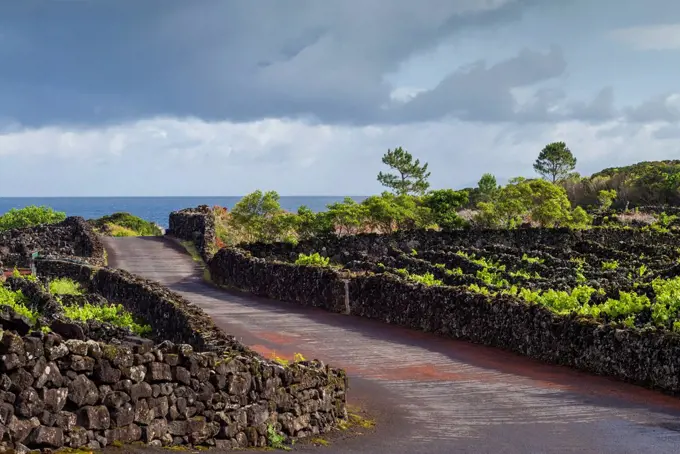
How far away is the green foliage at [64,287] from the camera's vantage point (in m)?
31.0

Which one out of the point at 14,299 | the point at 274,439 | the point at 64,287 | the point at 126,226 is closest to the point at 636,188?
the point at 126,226

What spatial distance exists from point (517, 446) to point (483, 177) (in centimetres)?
7203

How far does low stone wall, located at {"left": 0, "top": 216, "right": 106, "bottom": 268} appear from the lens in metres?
45.0

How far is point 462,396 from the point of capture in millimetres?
17219

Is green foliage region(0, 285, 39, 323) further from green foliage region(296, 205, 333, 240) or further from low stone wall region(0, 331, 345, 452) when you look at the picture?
green foliage region(296, 205, 333, 240)

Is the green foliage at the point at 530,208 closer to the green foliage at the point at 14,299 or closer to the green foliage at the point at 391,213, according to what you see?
the green foliage at the point at 391,213

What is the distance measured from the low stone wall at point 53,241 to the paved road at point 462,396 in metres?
21.0

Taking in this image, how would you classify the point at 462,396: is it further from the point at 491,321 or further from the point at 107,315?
the point at 107,315

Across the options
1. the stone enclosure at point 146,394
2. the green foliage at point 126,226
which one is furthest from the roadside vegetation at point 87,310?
the green foliage at point 126,226

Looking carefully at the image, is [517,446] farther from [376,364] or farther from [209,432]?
[376,364]

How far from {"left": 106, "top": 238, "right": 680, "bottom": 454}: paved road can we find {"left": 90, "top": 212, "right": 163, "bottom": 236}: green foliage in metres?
41.0

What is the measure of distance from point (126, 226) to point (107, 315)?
158 ft

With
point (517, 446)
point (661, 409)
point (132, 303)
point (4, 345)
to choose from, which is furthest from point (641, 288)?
point (4, 345)

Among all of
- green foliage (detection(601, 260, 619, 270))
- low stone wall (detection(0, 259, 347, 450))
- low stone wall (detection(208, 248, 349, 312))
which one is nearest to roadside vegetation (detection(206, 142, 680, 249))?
low stone wall (detection(208, 248, 349, 312))
